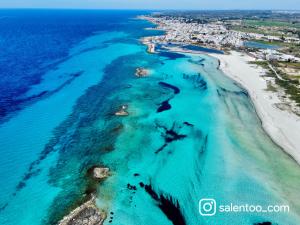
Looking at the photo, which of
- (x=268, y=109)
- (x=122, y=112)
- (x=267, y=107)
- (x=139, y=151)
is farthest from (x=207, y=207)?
(x=267, y=107)

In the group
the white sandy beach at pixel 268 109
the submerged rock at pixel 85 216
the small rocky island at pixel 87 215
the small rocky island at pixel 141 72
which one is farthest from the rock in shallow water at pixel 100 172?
the small rocky island at pixel 141 72

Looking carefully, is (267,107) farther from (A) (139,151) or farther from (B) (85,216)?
(B) (85,216)

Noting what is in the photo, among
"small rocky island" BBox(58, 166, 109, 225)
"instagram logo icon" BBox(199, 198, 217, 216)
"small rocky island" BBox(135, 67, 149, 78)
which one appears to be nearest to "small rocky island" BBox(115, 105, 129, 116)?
"small rocky island" BBox(58, 166, 109, 225)

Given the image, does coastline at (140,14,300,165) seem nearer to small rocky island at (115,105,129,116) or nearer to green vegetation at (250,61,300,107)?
green vegetation at (250,61,300,107)

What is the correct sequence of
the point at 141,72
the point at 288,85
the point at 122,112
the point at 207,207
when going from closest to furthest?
the point at 207,207 < the point at 122,112 < the point at 288,85 < the point at 141,72

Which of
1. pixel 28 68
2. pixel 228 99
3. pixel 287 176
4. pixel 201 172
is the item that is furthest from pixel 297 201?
pixel 28 68

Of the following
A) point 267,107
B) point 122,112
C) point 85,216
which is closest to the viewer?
point 85,216

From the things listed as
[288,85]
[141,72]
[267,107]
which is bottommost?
[141,72]

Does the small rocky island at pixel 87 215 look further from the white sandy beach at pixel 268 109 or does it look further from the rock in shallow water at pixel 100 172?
the white sandy beach at pixel 268 109
